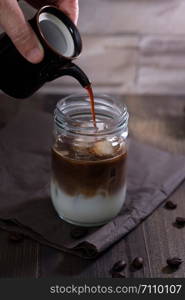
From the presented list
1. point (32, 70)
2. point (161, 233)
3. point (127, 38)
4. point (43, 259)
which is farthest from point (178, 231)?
point (127, 38)

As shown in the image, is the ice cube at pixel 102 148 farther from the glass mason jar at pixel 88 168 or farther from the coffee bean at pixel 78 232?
the coffee bean at pixel 78 232

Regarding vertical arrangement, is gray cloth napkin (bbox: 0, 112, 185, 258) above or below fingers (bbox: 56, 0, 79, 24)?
below

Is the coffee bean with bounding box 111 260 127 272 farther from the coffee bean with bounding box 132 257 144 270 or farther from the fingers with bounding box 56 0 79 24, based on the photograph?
the fingers with bounding box 56 0 79 24

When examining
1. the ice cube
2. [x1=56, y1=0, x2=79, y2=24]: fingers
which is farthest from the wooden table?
[x1=56, y1=0, x2=79, y2=24]: fingers

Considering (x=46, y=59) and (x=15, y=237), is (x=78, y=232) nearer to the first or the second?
(x=15, y=237)

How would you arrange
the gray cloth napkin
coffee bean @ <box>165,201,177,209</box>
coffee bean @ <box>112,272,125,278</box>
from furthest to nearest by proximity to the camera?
coffee bean @ <box>165,201,177,209</box>
the gray cloth napkin
coffee bean @ <box>112,272,125,278</box>

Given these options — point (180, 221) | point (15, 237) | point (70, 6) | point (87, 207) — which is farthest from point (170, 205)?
point (70, 6)

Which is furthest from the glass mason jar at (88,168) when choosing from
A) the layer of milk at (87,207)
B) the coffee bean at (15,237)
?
the coffee bean at (15,237)
